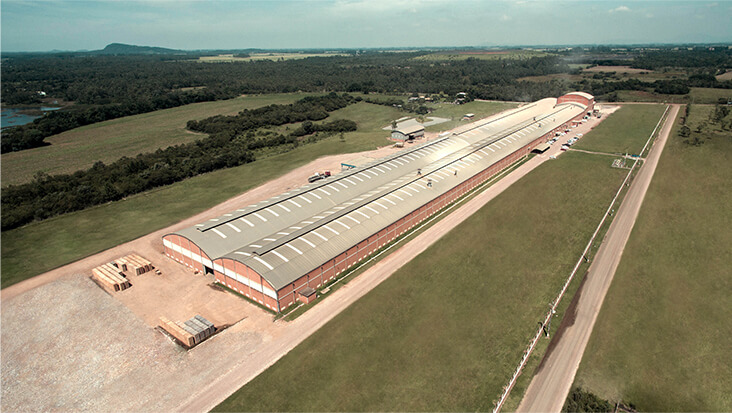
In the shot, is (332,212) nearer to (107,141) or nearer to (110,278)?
(110,278)

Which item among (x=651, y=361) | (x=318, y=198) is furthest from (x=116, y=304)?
(x=651, y=361)

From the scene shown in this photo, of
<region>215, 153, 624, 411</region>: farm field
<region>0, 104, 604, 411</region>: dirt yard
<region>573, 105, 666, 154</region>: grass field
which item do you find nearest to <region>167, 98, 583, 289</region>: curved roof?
<region>0, 104, 604, 411</region>: dirt yard

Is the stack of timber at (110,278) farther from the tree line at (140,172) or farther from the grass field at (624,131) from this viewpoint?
the grass field at (624,131)

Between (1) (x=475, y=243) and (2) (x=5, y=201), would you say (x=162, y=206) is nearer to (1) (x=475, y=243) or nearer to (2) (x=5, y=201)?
(2) (x=5, y=201)

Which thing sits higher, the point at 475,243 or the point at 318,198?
the point at 318,198

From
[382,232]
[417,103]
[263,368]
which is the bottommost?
[263,368]

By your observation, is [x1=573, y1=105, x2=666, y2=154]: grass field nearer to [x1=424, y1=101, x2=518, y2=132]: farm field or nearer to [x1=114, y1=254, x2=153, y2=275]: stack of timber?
[x1=424, y1=101, x2=518, y2=132]: farm field

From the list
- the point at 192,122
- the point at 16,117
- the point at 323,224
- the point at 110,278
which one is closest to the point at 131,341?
the point at 110,278
